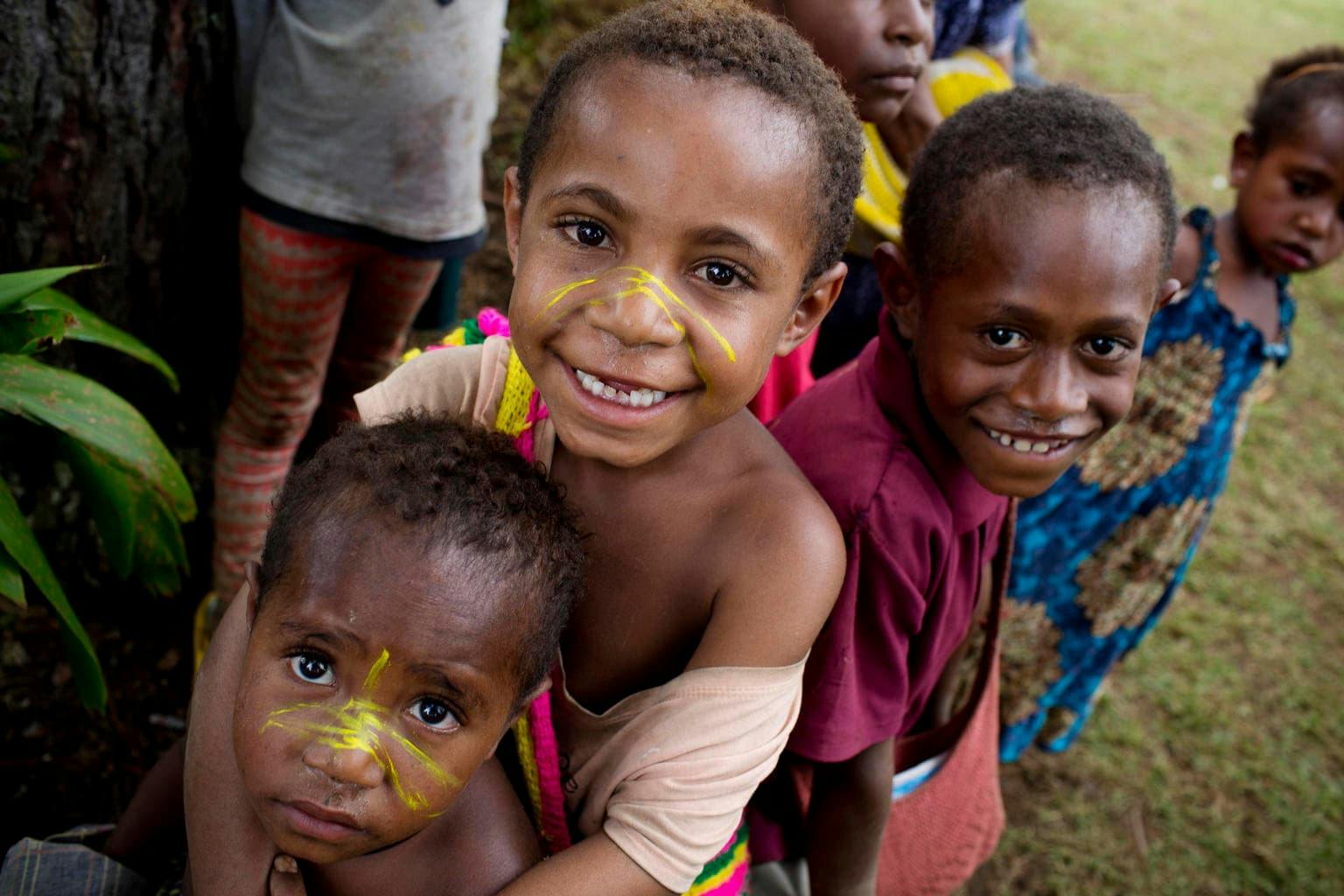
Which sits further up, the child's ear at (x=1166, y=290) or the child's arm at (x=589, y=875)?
the child's ear at (x=1166, y=290)

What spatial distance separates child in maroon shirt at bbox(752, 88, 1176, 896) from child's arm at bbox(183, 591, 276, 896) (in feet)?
2.58

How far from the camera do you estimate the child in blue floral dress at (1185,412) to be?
2508mm

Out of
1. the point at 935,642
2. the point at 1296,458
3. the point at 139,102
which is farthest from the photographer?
the point at 1296,458

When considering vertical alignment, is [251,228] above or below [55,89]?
below

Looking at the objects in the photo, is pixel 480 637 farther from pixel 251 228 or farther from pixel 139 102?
pixel 139 102

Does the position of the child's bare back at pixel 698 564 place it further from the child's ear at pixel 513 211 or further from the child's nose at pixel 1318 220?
the child's nose at pixel 1318 220

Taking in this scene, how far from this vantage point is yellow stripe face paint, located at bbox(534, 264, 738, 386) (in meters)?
1.25

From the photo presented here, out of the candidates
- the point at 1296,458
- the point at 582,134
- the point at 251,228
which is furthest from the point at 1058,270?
the point at 1296,458

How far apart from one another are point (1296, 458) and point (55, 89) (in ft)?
16.0

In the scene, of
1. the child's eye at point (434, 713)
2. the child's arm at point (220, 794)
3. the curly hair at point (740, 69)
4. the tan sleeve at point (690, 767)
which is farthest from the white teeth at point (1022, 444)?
the child's arm at point (220, 794)

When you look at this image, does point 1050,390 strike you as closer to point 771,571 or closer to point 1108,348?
point 1108,348

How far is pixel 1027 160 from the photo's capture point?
1.56 meters

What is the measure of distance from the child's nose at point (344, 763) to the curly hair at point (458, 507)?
8.2 inches

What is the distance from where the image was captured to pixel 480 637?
125 centimetres
